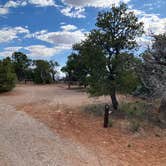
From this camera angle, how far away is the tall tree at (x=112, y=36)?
12219 mm

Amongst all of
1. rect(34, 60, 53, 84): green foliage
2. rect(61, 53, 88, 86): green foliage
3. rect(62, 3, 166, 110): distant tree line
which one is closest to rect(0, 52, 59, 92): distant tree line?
rect(34, 60, 53, 84): green foliage

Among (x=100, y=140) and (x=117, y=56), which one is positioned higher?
(x=117, y=56)

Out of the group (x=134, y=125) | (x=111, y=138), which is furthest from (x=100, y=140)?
(x=134, y=125)

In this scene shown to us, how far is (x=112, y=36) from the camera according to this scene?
12289 mm

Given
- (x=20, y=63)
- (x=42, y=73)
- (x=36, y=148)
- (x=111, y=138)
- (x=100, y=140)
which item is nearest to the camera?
(x=36, y=148)

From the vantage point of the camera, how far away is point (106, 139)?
8.71 meters

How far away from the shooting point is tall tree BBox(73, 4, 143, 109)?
40.1 ft

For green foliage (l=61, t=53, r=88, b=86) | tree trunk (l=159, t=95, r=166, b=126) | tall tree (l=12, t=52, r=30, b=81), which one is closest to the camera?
tree trunk (l=159, t=95, r=166, b=126)

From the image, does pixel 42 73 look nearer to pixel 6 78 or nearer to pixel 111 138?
pixel 6 78

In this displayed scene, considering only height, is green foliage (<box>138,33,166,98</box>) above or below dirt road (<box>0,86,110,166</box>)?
above

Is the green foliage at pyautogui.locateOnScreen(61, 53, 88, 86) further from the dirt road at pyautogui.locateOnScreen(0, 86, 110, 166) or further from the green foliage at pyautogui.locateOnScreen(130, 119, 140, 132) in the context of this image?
the dirt road at pyautogui.locateOnScreen(0, 86, 110, 166)

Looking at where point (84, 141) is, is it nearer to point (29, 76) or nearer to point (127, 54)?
point (127, 54)

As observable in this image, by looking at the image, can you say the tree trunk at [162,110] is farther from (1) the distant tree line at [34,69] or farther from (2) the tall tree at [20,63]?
(2) the tall tree at [20,63]

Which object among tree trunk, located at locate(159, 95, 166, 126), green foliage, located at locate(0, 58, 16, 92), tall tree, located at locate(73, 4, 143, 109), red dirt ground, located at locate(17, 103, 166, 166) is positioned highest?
tall tree, located at locate(73, 4, 143, 109)
